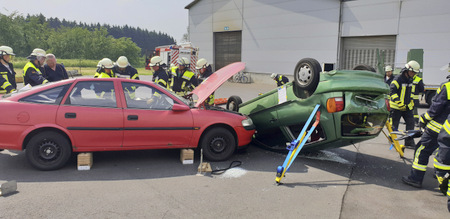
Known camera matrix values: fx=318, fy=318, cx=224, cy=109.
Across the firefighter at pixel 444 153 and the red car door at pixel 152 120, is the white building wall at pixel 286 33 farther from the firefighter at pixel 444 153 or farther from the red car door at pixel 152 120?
the firefighter at pixel 444 153

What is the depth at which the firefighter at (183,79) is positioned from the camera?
7254 millimetres

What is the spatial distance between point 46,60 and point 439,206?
7.54 metres

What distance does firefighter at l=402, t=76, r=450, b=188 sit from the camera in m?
4.24

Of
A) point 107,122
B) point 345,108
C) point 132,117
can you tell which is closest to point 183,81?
point 132,117

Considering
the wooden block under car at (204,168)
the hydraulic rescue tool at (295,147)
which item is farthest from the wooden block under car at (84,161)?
the hydraulic rescue tool at (295,147)

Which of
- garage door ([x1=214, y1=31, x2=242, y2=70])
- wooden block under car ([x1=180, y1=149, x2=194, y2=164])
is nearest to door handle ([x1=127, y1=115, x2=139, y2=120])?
wooden block under car ([x1=180, y1=149, x2=194, y2=164])

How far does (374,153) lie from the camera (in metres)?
6.28

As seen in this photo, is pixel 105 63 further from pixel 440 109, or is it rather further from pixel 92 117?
pixel 440 109

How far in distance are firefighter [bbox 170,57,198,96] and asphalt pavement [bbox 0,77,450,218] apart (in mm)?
2084

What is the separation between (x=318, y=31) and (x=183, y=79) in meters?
15.1

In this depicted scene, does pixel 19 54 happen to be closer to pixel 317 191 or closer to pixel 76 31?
pixel 76 31

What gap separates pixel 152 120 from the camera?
16.1ft

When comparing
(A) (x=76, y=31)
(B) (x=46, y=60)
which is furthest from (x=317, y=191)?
(A) (x=76, y=31)

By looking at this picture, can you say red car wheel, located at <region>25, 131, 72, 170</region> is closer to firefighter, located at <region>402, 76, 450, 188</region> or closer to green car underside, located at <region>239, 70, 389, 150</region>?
green car underside, located at <region>239, 70, 389, 150</region>
